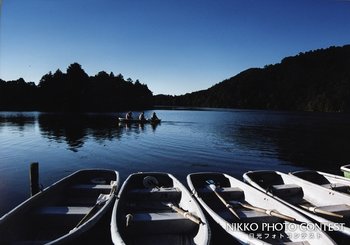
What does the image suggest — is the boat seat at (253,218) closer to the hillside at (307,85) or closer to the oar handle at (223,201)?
the oar handle at (223,201)

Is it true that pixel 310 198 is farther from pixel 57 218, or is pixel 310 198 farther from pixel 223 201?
pixel 57 218

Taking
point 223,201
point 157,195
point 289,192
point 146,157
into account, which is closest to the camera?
point 223,201

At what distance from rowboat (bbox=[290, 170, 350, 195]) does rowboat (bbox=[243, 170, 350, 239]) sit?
46.7 inches

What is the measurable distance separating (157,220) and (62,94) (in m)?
114

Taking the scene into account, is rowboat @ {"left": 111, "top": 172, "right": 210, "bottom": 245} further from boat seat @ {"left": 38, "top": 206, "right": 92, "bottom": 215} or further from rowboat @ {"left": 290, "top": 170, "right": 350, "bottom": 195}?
rowboat @ {"left": 290, "top": 170, "right": 350, "bottom": 195}

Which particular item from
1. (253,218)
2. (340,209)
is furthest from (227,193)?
(340,209)

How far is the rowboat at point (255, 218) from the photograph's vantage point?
19.4 ft

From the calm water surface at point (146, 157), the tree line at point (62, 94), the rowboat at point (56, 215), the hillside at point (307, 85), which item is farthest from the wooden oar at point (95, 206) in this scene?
the hillside at point (307, 85)

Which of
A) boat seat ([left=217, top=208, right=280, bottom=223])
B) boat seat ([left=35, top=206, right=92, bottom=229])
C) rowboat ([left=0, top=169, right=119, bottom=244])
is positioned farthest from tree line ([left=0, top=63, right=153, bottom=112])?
boat seat ([left=217, top=208, right=280, bottom=223])

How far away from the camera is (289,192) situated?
32.1ft

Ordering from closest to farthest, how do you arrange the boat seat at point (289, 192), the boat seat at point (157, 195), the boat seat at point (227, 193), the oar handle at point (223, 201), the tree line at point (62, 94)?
the oar handle at point (223, 201)
the boat seat at point (157, 195)
the boat seat at point (227, 193)
the boat seat at point (289, 192)
the tree line at point (62, 94)

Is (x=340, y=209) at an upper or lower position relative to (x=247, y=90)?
lower

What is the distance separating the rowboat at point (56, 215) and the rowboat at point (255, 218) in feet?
10.3

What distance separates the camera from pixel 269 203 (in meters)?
7.89
